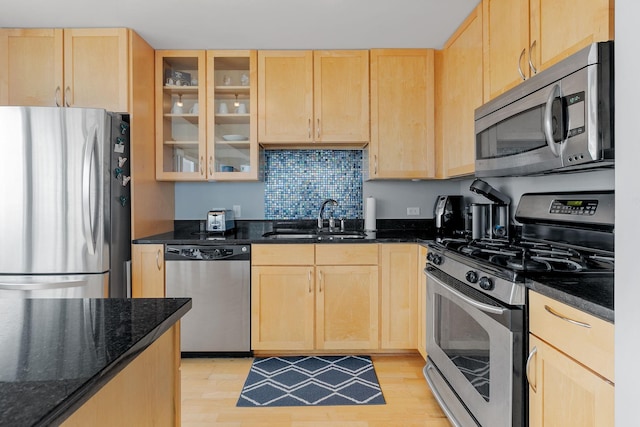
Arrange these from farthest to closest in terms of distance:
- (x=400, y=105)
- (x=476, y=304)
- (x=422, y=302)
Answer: (x=400, y=105)
(x=422, y=302)
(x=476, y=304)

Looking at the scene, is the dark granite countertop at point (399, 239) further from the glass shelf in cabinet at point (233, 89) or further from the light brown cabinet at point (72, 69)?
the glass shelf in cabinet at point (233, 89)

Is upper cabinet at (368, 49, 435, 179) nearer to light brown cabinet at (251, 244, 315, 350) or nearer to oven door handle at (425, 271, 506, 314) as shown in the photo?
light brown cabinet at (251, 244, 315, 350)

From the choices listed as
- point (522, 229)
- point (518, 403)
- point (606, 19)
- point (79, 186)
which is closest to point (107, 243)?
point (79, 186)

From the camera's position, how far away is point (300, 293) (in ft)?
8.89

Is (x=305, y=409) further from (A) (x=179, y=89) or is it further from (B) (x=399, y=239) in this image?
(A) (x=179, y=89)

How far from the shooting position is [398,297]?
2.73 meters

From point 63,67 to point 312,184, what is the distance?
A: 6.34 ft

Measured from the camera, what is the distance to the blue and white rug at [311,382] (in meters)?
2.19

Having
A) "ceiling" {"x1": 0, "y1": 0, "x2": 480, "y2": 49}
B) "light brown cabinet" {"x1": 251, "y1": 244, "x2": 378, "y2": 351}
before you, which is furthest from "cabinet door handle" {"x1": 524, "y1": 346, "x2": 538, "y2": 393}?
"ceiling" {"x1": 0, "y1": 0, "x2": 480, "y2": 49}

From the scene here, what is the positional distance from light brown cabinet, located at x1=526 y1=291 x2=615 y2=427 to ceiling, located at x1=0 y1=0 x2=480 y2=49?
1.89 meters

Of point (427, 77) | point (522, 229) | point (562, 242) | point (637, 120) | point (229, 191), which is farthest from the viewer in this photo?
point (229, 191)

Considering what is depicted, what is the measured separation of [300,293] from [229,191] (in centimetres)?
114

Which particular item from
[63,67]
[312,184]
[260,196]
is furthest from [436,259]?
[63,67]

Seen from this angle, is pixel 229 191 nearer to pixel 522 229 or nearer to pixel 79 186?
pixel 79 186
